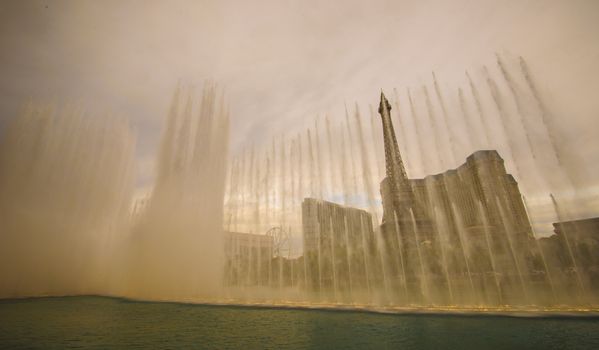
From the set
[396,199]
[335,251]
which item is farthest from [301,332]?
[396,199]

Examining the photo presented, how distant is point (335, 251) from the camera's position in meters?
27.8

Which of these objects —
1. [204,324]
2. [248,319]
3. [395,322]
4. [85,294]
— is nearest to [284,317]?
[248,319]

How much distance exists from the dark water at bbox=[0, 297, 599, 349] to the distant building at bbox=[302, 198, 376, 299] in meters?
10.4

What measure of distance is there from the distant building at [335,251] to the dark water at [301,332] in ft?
34.1

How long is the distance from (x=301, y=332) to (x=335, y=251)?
1849 cm

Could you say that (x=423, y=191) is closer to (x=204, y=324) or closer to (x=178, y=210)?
(x=178, y=210)

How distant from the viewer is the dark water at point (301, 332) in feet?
26.3

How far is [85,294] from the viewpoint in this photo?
31156 mm

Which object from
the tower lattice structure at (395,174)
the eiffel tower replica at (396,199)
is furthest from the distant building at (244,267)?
the tower lattice structure at (395,174)

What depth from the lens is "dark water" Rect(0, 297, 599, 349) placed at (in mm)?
8023

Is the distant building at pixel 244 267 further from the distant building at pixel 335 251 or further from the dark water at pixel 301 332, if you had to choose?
the dark water at pixel 301 332

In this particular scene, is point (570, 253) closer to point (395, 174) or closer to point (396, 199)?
point (396, 199)

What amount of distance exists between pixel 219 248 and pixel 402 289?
57.5 ft

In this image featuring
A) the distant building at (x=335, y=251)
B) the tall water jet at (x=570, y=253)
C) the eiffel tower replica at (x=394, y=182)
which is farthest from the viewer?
the eiffel tower replica at (x=394, y=182)
